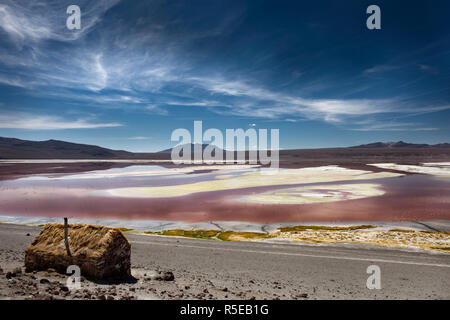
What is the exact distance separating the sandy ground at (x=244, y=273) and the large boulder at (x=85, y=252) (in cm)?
46

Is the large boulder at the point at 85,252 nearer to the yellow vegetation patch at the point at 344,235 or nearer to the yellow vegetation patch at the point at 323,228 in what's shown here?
the yellow vegetation patch at the point at 344,235

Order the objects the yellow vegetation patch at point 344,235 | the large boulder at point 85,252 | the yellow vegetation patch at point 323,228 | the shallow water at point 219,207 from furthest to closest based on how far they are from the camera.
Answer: the shallow water at point 219,207 < the yellow vegetation patch at point 323,228 < the yellow vegetation patch at point 344,235 < the large boulder at point 85,252

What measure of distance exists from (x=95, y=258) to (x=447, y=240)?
23538 millimetres

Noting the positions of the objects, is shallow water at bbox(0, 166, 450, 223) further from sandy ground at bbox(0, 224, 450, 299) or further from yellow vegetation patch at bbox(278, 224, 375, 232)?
sandy ground at bbox(0, 224, 450, 299)

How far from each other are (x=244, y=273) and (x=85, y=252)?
714 centimetres

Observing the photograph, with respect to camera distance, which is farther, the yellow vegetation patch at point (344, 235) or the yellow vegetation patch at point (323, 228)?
the yellow vegetation patch at point (323, 228)

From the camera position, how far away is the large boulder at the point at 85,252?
30.3 ft

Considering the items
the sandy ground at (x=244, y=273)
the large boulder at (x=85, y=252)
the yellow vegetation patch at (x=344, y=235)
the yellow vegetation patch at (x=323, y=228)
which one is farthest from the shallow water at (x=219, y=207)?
the large boulder at (x=85, y=252)

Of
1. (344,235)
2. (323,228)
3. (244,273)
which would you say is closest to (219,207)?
(323,228)

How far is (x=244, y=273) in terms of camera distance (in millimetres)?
12984

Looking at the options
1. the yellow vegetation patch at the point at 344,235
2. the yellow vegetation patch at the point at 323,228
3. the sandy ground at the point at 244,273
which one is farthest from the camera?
the yellow vegetation patch at the point at 323,228

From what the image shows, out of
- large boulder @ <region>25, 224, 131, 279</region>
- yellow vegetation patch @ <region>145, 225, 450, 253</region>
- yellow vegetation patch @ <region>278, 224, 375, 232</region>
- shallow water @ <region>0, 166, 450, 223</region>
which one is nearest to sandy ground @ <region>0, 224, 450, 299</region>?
large boulder @ <region>25, 224, 131, 279</region>
